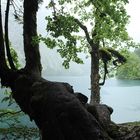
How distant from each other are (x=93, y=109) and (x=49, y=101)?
129cm

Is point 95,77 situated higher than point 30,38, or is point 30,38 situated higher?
point 30,38

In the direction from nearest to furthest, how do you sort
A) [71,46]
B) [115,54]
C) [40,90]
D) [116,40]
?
[40,90] → [71,46] → [115,54] → [116,40]

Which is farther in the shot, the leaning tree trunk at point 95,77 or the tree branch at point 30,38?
the leaning tree trunk at point 95,77

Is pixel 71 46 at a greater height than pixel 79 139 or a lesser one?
greater

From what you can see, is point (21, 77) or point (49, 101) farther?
point (21, 77)

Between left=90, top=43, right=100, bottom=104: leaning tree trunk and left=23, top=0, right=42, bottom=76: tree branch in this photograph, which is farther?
left=90, top=43, right=100, bottom=104: leaning tree trunk

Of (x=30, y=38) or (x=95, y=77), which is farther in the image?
(x=95, y=77)

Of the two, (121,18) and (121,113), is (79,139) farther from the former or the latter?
(121,113)

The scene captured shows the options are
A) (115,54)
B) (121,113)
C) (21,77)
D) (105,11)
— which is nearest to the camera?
(21,77)

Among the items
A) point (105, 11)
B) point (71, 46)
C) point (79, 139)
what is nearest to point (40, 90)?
point (79, 139)

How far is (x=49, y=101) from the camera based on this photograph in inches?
276

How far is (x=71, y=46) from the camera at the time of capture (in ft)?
32.7

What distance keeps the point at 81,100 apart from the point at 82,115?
1030mm

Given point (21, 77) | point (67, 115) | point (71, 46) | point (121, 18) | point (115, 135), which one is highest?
point (121, 18)
